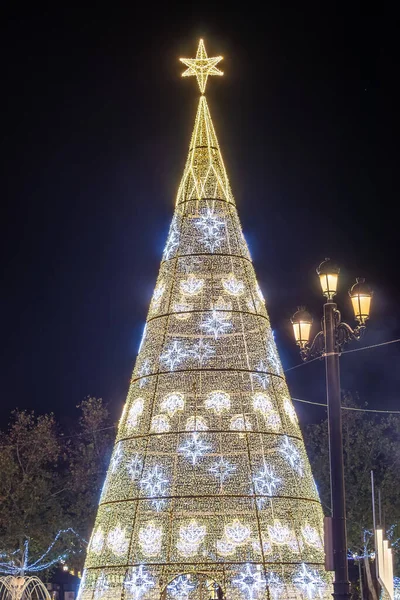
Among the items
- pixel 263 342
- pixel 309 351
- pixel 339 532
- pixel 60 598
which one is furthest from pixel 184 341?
pixel 60 598

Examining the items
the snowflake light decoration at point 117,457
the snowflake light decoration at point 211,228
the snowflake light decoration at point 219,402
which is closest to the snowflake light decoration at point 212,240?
the snowflake light decoration at point 211,228

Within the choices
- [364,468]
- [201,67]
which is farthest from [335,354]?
[364,468]

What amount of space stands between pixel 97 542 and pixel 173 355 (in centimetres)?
349

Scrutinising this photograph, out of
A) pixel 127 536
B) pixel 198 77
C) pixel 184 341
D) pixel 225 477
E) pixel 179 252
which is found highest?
pixel 198 77

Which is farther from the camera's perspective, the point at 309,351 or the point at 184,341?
the point at 184,341

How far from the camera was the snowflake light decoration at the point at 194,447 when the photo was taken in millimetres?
15500

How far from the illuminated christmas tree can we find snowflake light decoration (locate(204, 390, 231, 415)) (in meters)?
Answer: 0.02

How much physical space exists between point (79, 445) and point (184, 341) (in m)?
16.5

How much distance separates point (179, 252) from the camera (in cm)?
1708

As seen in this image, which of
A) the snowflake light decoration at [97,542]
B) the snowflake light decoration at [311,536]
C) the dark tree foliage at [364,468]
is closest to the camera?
the snowflake light decoration at [311,536]

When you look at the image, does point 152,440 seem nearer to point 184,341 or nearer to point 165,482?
point 165,482

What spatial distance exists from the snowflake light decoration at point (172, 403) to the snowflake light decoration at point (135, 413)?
0.49 meters

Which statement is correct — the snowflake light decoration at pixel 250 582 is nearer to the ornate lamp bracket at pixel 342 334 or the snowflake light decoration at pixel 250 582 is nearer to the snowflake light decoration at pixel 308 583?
the snowflake light decoration at pixel 308 583

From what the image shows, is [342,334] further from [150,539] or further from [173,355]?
[150,539]
